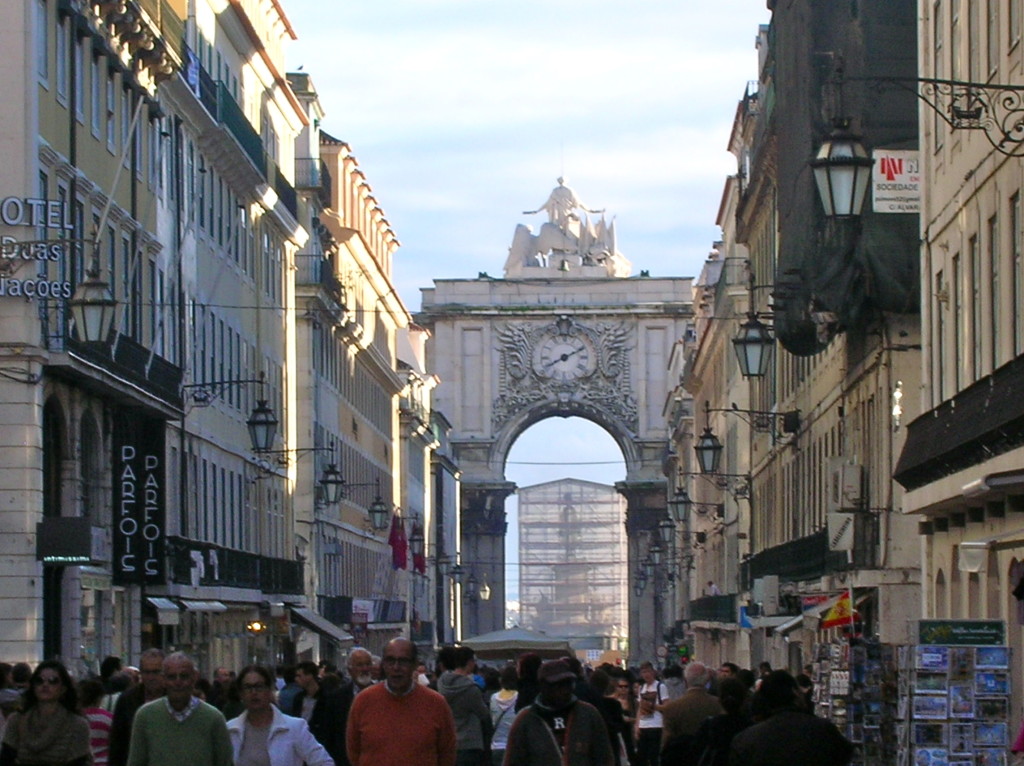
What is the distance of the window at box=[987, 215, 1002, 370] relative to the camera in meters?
25.1

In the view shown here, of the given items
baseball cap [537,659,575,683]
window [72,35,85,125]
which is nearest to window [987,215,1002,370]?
baseball cap [537,659,575,683]

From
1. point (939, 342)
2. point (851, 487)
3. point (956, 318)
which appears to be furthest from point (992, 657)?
point (851, 487)

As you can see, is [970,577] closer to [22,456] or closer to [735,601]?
[22,456]

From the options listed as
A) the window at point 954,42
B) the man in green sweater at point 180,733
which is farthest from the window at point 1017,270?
the man in green sweater at point 180,733

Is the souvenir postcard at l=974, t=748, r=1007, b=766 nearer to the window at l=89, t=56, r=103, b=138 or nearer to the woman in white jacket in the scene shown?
the woman in white jacket

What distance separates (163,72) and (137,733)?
2808 cm

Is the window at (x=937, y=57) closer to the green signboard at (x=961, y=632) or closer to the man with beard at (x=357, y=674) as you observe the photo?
the green signboard at (x=961, y=632)

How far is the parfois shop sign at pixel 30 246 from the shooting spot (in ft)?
100

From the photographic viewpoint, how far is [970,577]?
27.4 metres

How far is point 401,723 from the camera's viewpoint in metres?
14.4

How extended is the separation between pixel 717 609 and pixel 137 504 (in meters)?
37.2

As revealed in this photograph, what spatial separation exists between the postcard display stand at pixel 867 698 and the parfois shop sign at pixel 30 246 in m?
11.7

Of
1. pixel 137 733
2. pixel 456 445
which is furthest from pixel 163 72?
pixel 456 445

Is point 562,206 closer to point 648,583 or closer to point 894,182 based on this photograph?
point 648,583
